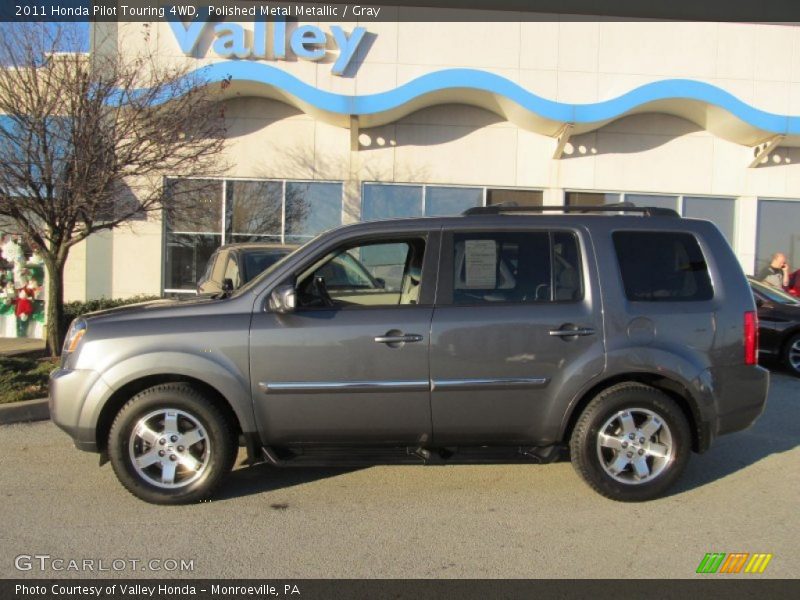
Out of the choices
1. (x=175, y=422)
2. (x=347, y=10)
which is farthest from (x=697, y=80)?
(x=175, y=422)

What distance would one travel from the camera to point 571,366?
4.07m

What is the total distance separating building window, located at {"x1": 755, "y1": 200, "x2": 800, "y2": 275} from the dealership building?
0.96ft

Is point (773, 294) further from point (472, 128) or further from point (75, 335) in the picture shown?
point (75, 335)

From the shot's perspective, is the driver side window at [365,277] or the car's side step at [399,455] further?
the driver side window at [365,277]

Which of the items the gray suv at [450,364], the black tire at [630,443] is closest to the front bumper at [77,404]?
the gray suv at [450,364]

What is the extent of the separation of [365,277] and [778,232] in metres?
12.4

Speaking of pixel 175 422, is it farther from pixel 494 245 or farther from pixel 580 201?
pixel 580 201

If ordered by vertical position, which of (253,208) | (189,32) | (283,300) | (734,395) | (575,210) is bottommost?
(734,395)

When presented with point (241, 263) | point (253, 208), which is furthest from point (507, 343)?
point (253, 208)

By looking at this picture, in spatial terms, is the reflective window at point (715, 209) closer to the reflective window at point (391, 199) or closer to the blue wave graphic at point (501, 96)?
the blue wave graphic at point (501, 96)

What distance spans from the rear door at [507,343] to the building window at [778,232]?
11.6 m

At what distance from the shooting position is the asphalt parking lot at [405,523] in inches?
132

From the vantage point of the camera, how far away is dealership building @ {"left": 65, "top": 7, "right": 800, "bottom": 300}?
39.9 feet

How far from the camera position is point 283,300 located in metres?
3.99
